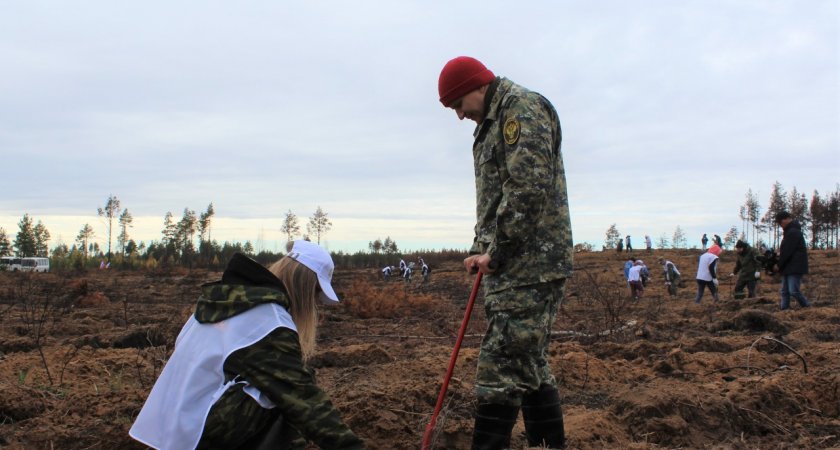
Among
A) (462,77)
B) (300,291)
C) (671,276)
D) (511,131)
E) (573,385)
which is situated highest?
(462,77)

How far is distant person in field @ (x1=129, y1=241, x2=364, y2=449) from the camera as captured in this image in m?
2.52

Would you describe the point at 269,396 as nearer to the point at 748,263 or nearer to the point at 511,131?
the point at 511,131

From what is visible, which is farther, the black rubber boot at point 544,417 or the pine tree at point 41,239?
the pine tree at point 41,239

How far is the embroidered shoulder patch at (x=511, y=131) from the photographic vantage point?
10.2ft

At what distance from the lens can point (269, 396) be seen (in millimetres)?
2521

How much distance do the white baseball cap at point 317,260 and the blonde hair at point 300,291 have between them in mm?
19

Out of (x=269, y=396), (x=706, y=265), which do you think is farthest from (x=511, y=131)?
(x=706, y=265)

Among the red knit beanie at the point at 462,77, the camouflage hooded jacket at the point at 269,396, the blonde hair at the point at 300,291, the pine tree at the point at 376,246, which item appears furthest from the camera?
the pine tree at the point at 376,246

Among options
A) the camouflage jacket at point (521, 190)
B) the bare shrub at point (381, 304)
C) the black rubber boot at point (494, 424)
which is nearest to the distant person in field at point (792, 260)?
the bare shrub at point (381, 304)

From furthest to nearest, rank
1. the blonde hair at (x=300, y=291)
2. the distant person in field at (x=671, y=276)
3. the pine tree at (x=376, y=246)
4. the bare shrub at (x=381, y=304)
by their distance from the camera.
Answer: the pine tree at (x=376, y=246)
the distant person in field at (x=671, y=276)
the bare shrub at (x=381, y=304)
the blonde hair at (x=300, y=291)

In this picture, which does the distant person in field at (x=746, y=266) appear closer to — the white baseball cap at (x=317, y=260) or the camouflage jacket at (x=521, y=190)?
the camouflage jacket at (x=521, y=190)

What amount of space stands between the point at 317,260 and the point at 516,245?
0.91 m

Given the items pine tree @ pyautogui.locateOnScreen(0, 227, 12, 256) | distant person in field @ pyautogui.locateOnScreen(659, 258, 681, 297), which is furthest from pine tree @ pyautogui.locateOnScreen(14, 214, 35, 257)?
distant person in field @ pyautogui.locateOnScreen(659, 258, 681, 297)

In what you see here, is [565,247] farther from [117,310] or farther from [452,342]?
[117,310]
